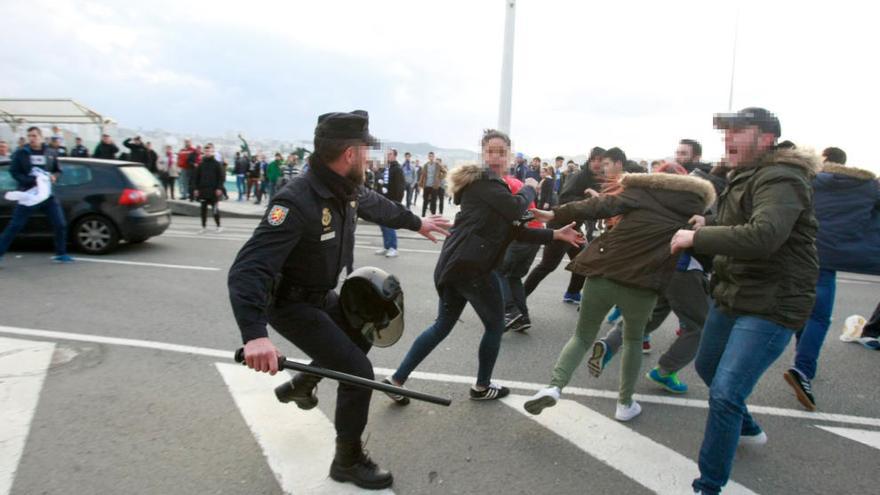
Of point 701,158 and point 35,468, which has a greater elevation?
point 701,158

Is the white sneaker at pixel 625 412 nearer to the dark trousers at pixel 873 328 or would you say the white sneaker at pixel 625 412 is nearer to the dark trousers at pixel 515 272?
the dark trousers at pixel 515 272

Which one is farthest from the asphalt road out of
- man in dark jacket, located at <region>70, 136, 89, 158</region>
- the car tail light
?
man in dark jacket, located at <region>70, 136, 89, 158</region>

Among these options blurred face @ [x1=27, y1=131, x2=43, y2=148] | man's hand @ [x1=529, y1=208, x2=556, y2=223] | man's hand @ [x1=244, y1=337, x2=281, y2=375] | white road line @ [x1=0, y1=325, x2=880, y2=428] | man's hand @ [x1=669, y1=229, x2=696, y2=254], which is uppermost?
blurred face @ [x1=27, y1=131, x2=43, y2=148]

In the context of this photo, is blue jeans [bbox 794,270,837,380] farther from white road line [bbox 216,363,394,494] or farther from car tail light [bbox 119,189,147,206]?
car tail light [bbox 119,189,147,206]

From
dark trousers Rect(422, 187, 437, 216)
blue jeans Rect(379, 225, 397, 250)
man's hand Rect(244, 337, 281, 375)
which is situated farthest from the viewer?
dark trousers Rect(422, 187, 437, 216)

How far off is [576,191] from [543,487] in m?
4.30

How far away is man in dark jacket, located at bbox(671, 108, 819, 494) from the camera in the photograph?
2504 millimetres

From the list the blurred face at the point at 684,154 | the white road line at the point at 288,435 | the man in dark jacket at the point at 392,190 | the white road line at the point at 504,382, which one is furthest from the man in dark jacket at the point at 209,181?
the blurred face at the point at 684,154

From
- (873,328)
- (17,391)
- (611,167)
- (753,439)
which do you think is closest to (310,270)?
(17,391)

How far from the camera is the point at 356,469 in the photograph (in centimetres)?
272

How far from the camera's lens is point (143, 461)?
2887 millimetres

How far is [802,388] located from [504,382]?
2.07 meters

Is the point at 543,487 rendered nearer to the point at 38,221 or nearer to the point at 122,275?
the point at 122,275

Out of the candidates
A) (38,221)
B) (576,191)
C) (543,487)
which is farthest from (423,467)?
(38,221)
